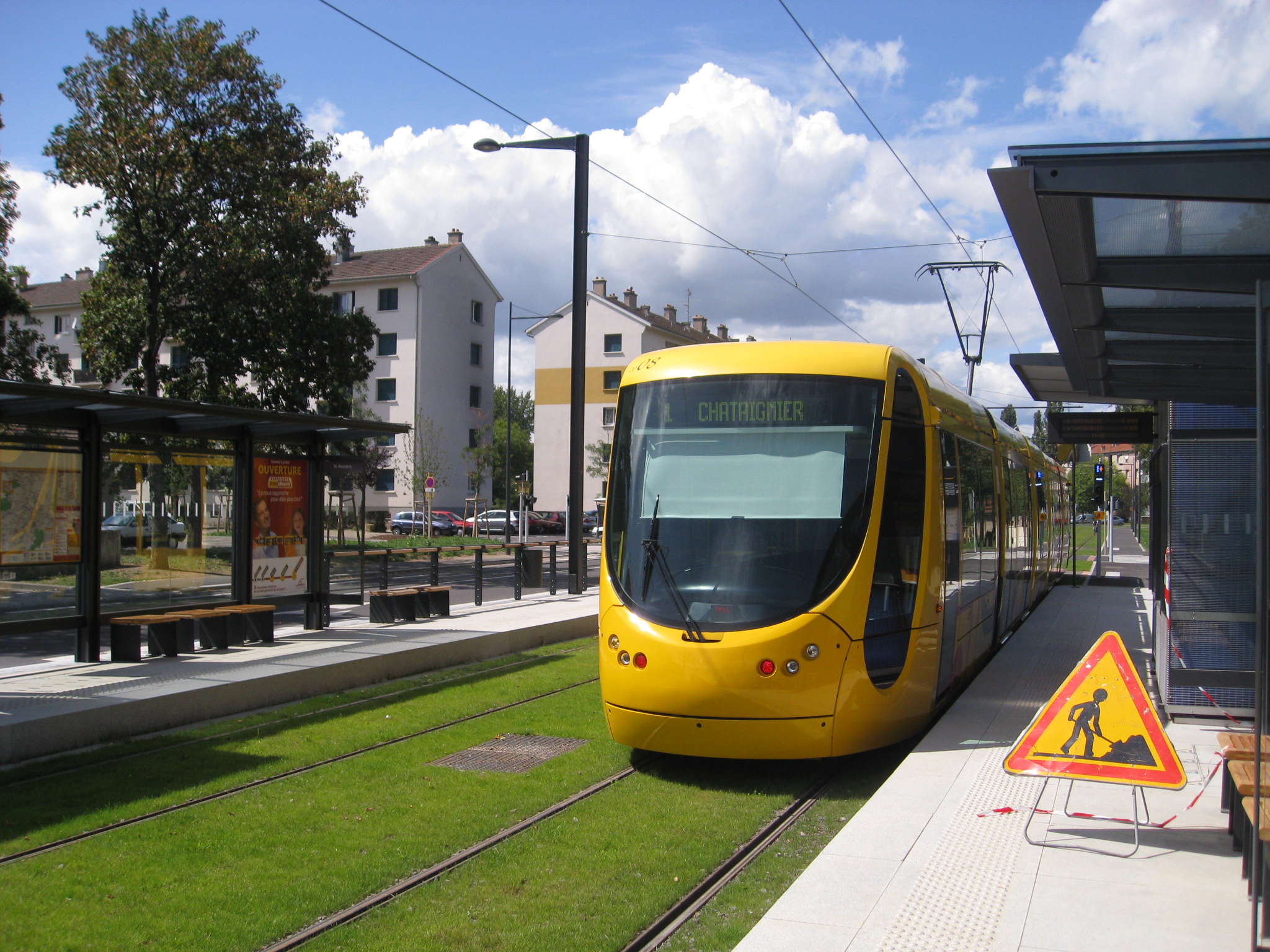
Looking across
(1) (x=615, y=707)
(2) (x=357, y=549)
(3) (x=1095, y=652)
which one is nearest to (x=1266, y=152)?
(3) (x=1095, y=652)

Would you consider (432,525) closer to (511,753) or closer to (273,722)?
(273,722)

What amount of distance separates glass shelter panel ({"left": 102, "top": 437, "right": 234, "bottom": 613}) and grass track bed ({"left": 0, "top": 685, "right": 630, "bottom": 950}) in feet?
17.8

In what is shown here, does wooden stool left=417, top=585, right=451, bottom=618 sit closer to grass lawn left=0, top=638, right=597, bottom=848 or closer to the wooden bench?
grass lawn left=0, top=638, right=597, bottom=848

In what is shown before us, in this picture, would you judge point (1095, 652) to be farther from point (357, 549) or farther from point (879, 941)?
point (357, 549)

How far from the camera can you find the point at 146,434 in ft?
41.1

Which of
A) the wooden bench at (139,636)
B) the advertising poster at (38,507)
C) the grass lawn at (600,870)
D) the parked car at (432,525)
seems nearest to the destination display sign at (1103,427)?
the grass lawn at (600,870)

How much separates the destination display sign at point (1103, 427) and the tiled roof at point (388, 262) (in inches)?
1896

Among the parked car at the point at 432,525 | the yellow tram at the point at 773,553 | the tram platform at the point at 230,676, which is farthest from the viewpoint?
the parked car at the point at 432,525

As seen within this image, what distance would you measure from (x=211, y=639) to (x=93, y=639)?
1.45 meters

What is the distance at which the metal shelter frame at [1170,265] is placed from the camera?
4.15 meters

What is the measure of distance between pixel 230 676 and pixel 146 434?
11.4 ft

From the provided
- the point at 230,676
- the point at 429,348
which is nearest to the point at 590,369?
the point at 429,348

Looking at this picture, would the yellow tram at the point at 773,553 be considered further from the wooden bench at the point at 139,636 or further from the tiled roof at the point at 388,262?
the tiled roof at the point at 388,262

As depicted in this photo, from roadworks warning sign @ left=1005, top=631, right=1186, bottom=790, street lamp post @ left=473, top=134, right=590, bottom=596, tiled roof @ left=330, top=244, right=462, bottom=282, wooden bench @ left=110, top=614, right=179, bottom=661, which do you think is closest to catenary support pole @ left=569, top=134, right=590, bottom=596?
street lamp post @ left=473, top=134, right=590, bottom=596
